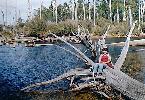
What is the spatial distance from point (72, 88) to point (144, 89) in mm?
8084

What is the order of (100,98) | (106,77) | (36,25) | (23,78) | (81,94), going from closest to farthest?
(106,77), (100,98), (81,94), (23,78), (36,25)

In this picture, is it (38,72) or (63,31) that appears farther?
(63,31)

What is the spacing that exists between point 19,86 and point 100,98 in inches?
304

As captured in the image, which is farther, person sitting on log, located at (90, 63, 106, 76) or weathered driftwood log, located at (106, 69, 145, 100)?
person sitting on log, located at (90, 63, 106, 76)

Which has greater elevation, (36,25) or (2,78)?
(36,25)

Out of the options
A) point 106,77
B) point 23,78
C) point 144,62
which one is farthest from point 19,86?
point 144,62

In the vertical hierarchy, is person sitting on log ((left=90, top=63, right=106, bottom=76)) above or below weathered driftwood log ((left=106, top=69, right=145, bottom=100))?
above

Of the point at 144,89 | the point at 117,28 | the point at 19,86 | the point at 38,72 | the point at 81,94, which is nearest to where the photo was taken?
the point at 144,89

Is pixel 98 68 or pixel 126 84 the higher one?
pixel 98 68

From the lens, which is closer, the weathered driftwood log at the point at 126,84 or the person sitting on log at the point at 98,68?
the weathered driftwood log at the point at 126,84

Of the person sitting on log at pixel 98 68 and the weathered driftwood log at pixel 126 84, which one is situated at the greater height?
the person sitting on log at pixel 98 68

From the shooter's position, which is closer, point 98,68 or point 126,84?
point 126,84

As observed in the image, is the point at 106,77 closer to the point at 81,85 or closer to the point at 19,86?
the point at 81,85

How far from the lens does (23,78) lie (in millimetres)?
28547
